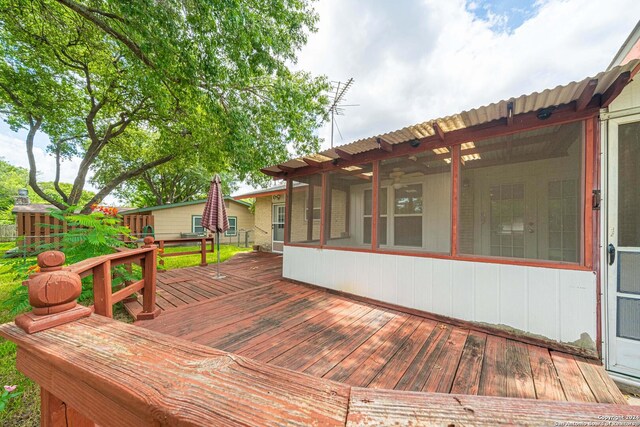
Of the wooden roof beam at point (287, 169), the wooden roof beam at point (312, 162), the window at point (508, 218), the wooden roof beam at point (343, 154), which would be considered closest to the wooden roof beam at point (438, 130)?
the wooden roof beam at point (343, 154)

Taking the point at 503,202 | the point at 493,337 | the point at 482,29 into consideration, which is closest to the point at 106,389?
the point at 493,337

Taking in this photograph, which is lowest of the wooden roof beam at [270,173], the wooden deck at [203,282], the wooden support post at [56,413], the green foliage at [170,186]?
the wooden deck at [203,282]

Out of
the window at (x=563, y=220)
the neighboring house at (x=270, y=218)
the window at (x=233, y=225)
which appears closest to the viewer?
the window at (x=563, y=220)

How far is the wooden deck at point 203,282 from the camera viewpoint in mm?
4059

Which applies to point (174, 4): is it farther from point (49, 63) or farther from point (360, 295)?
point (49, 63)

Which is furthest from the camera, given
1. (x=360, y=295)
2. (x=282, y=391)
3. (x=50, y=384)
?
(x=360, y=295)

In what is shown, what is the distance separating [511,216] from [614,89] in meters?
2.72

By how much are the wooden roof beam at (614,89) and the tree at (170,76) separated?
16.3 ft

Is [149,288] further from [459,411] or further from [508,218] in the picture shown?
[508,218]

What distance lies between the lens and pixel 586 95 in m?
2.37

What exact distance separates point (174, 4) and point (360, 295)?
6.00 meters

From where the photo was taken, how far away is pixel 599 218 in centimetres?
250

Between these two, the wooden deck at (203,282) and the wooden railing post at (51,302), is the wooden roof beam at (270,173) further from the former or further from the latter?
the wooden railing post at (51,302)

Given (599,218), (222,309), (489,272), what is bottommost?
(222,309)
